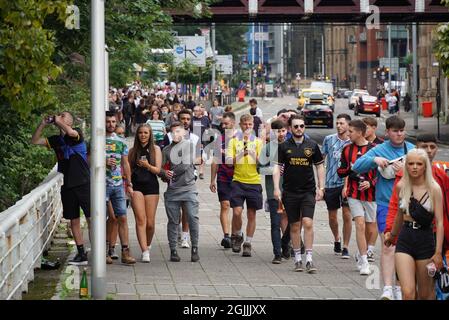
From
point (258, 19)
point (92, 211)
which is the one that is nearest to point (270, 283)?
point (92, 211)

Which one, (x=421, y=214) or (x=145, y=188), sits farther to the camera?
(x=145, y=188)

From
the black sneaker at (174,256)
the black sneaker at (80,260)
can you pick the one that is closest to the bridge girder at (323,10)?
the black sneaker at (174,256)

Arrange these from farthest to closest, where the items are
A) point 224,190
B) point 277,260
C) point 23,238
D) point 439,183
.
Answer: point 224,190
point 277,260
point 23,238
point 439,183

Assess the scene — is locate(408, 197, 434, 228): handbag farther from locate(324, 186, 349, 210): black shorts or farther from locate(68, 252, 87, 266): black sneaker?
locate(324, 186, 349, 210): black shorts

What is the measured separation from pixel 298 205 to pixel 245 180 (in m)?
1.72

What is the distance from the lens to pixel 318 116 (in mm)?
63281

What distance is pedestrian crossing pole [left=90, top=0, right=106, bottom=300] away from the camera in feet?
37.4

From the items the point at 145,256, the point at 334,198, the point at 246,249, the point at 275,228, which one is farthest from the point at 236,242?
the point at 145,256

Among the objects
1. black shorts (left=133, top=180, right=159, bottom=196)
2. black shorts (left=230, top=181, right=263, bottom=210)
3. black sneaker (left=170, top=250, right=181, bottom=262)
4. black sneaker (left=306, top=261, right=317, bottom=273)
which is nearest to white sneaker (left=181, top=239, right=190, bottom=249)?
black shorts (left=230, top=181, right=263, bottom=210)

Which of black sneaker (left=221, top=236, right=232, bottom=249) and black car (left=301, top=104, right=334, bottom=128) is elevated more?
black car (left=301, top=104, right=334, bottom=128)

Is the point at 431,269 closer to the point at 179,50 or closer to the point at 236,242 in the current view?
the point at 236,242

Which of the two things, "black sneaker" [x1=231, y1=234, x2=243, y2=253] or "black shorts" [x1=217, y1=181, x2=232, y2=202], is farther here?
"black shorts" [x1=217, y1=181, x2=232, y2=202]

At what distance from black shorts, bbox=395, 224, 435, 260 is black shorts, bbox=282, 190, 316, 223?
489 cm

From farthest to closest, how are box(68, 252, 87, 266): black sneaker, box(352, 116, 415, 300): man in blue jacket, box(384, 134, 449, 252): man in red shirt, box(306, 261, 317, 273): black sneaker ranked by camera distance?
box(68, 252, 87, 266): black sneaker, box(306, 261, 317, 273): black sneaker, box(352, 116, 415, 300): man in blue jacket, box(384, 134, 449, 252): man in red shirt
